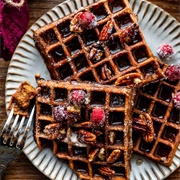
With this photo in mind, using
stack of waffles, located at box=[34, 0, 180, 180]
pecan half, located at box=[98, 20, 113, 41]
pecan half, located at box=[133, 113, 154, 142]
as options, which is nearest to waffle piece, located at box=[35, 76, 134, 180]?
stack of waffles, located at box=[34, 0, 180, 180]

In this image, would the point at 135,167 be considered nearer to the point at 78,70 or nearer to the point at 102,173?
the point at 102,173

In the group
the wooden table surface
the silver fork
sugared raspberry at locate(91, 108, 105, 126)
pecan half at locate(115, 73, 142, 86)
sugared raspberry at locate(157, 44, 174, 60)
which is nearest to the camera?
sugared raspberry at locate(91, 108, 105, 126)

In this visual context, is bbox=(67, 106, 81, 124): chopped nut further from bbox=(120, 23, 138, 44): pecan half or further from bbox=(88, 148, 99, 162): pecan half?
bbox=(120, 23, 138, 44): pecan half

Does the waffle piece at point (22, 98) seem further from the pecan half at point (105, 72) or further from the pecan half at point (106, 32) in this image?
the pecan half at point (106, 32)

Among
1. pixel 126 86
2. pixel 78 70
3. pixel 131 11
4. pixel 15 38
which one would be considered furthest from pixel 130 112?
pixel 15 38

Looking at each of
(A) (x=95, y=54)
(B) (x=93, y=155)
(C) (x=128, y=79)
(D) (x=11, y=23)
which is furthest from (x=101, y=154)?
(D) (x=11, y=23)

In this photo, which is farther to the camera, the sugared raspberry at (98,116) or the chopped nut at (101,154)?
the chopped nut at (101,154)

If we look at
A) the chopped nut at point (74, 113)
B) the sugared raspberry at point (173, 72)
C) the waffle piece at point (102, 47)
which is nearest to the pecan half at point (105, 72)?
the waffle piece at point (102, 47)
